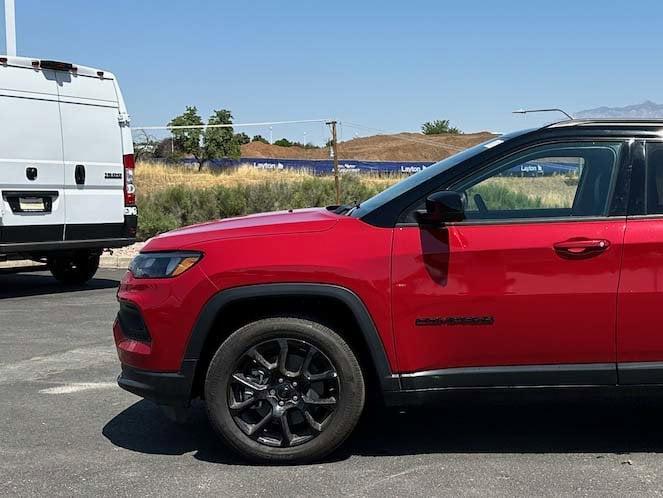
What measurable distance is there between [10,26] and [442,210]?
13.3 m

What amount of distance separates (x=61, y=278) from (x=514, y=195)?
8.27 m

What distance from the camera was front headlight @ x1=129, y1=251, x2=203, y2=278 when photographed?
4.21 meters

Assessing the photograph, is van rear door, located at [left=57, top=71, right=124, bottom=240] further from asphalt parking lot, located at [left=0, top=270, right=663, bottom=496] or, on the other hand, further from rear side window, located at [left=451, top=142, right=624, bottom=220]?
rear side window, located at [left=451, top=142, right=624, bottom=220]

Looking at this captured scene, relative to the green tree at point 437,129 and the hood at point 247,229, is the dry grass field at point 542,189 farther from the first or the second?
the green tree at point 437,129

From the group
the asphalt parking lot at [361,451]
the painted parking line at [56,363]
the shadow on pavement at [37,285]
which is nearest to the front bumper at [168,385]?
the asphalt parking lot at [361,451]

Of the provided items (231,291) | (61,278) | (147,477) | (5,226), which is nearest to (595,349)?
(231,291)

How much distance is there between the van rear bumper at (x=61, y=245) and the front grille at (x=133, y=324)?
5257mm

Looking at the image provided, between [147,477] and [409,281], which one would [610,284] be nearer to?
[409,281]

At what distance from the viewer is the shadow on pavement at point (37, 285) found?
10359mm

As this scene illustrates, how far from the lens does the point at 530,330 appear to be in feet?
13.2

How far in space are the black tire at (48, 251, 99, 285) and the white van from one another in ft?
0.96

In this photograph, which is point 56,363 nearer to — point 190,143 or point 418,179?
point 418,179

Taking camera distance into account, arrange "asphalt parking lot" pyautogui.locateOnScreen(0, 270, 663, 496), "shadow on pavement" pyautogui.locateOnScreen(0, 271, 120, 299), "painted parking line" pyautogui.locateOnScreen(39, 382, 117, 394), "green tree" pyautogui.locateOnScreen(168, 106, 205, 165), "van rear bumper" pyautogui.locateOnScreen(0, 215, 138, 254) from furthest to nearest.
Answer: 1. "green tree" pyautogui.locateOnScreen(168, 106, 205, 165)
2. "shadow on pavement" pyautogui.locateOnScreen(0, 271, 120, 299)
3. "van rear bumper" pyautogui.locateOnScreen(0, 215, 138, 254)
4. "painted parking line" pyautogui.locateOnScreen(39, 382, 117, 394)
5. "asphalt parking lot" pyautogui.locateOnScreen(0, 270, 663, 496)

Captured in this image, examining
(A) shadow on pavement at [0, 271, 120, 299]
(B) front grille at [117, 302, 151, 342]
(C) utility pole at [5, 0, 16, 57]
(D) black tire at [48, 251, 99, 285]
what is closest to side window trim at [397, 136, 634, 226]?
(B) front grille at [117, 302, 151, 342]
